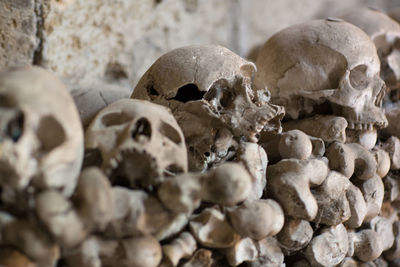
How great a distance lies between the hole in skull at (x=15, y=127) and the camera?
0.61m

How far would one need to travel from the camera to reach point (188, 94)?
0.90 meters

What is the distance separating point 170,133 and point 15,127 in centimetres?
23

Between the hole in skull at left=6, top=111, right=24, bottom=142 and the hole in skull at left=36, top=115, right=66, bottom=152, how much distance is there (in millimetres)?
25

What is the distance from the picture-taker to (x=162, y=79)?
88 cm

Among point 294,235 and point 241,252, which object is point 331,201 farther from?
point 241,252

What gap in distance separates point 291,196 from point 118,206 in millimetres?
309

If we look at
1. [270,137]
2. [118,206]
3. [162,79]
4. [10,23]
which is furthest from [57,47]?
[118,206]

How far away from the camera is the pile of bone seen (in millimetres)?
604

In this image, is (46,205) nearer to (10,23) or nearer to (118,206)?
(118,206)

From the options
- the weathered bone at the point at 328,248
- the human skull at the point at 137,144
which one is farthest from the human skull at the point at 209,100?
the weathered bone at the point at 328,248

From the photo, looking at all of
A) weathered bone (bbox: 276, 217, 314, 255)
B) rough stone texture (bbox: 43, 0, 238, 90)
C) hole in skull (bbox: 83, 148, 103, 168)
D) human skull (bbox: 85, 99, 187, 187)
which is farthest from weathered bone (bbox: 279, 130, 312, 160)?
rough stone texture (bbox: 43, 0, 238, 90)

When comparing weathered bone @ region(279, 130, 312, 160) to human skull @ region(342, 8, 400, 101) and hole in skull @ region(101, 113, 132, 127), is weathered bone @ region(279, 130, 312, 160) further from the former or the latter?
human skull @ region(342, 8, 400, 101)

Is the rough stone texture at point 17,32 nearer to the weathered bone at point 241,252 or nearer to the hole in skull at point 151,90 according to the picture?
the hole in skull at point 151,90

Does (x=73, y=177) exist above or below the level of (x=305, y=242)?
above
